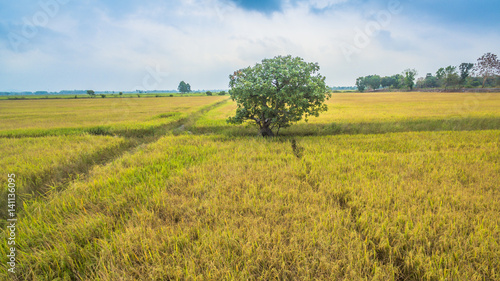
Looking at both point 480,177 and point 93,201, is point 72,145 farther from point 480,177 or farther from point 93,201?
point 480,177

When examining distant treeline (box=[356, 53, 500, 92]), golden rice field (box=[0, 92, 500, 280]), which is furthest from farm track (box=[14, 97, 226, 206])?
distant treeline (box=[356, 53, 500, 92])

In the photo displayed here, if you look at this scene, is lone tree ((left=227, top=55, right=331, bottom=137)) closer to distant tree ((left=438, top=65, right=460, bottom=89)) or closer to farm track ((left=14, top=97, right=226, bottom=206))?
farm track ((left=14, top=97, right=226, bottom=206))

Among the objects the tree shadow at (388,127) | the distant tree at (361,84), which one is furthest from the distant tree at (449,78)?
the tree shadow at (388,127)

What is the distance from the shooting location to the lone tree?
375 inches

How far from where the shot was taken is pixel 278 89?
33.5 feet

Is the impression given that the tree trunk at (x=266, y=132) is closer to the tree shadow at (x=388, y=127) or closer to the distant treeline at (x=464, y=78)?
the tree shadow at (x=388, y=127)

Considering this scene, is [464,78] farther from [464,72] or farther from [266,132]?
[266,132]

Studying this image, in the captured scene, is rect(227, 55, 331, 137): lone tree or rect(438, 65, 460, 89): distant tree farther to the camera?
rect(438, 65, 460, 89): distant tree

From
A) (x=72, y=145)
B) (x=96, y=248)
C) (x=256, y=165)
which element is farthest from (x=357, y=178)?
(x=72, y=145)

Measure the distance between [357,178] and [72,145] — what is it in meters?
12.4

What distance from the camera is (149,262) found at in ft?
8.26

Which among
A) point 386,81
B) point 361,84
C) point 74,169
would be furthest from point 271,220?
point 386,81

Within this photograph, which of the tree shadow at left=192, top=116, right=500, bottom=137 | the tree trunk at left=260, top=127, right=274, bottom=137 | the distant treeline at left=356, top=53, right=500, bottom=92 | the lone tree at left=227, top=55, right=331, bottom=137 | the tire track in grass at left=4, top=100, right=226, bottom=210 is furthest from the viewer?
the distant treeline at left=356, top=53, right=500, bottom=92

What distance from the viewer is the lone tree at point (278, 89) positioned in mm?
9523
